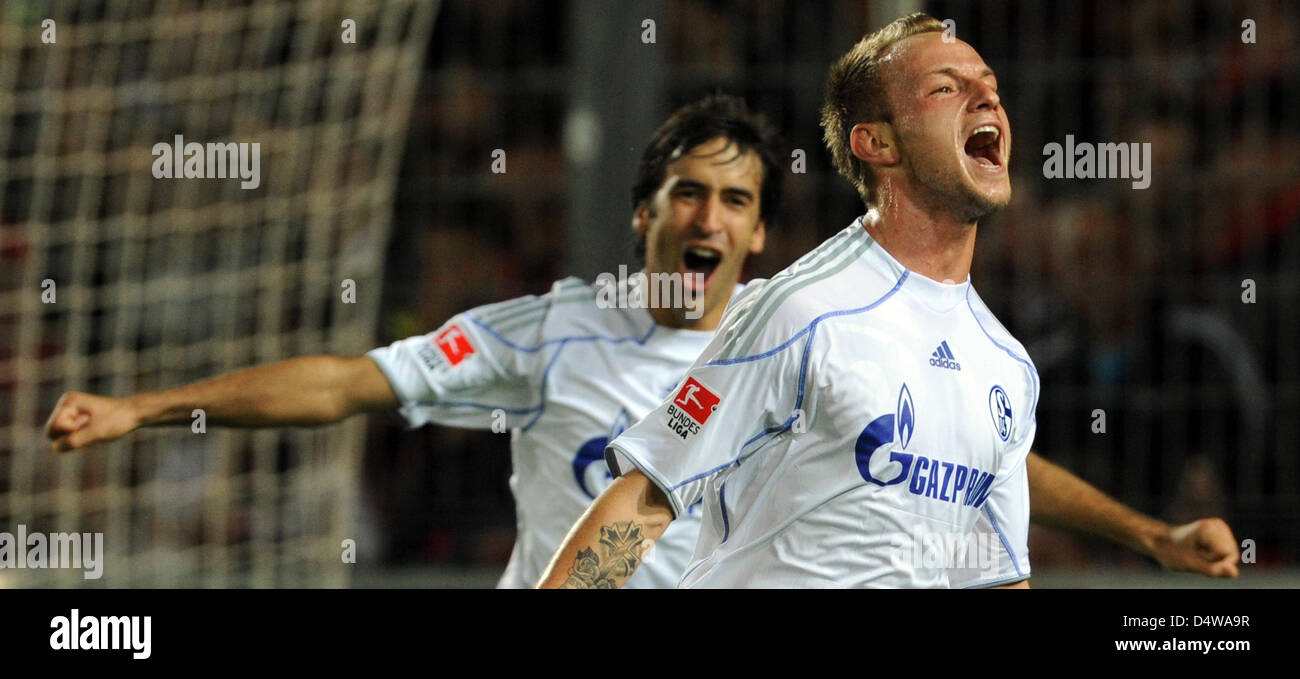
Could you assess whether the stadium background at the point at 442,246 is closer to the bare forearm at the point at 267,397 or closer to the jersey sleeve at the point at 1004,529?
the bare forearm at the point at 267,397

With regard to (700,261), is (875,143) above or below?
above

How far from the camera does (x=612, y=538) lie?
112 inches

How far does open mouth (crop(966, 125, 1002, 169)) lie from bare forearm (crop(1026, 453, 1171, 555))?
35.7 inches

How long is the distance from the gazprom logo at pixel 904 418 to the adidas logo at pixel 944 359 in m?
0.11

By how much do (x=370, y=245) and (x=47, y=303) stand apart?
1340mm

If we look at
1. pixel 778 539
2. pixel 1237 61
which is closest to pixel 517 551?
pixel 778 539

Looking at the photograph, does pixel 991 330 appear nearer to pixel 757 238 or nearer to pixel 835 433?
pixel 835 433

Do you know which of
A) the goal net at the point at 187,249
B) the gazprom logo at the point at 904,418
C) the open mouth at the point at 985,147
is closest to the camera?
the gazprom logo at the point at 904,418

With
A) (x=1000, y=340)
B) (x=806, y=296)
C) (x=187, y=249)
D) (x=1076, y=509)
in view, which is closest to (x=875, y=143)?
(x=806, y=296)

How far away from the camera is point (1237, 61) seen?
6379 millimetres

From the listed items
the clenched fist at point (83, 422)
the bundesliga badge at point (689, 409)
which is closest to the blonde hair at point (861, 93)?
the bundesliga badge at point (689, 409)

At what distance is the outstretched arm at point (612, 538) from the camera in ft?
9.32

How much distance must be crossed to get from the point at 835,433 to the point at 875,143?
0.59 meters
